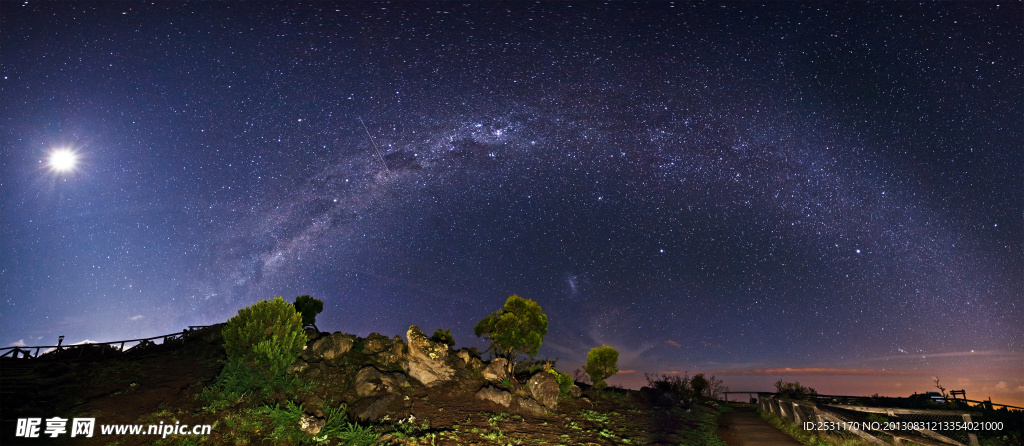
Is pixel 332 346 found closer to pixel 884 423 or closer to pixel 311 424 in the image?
pixel 311 424

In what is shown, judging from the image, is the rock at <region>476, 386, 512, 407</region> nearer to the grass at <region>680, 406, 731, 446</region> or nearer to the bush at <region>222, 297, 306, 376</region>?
Answer: the grass at <region>680, 406, 731, 446</region>

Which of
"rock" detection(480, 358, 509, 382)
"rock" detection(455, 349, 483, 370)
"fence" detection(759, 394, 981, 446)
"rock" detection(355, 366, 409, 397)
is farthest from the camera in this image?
"rock" detection(455, 349, 483, 370)

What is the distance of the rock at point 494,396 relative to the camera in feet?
51.1

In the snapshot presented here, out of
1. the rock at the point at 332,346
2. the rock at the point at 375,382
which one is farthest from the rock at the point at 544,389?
the rock at the point at 332,346

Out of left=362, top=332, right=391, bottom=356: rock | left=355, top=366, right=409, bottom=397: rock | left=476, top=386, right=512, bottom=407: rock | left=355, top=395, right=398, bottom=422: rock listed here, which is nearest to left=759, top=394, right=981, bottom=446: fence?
left=476, top=386, right=512, bottom=407: rock

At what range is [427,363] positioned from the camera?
16.3 m

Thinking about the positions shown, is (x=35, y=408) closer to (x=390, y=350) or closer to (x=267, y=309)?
(x=267, y=309)

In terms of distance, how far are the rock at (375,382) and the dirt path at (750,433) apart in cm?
1251

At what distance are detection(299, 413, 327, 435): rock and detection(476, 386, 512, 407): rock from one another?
5915 mm

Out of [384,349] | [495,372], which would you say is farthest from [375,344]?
[495,372]

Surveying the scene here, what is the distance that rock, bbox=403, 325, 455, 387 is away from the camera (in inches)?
632

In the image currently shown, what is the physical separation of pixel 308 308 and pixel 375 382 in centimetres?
1259

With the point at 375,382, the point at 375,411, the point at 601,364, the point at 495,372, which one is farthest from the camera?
the point at 601,364

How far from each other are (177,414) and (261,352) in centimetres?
316
